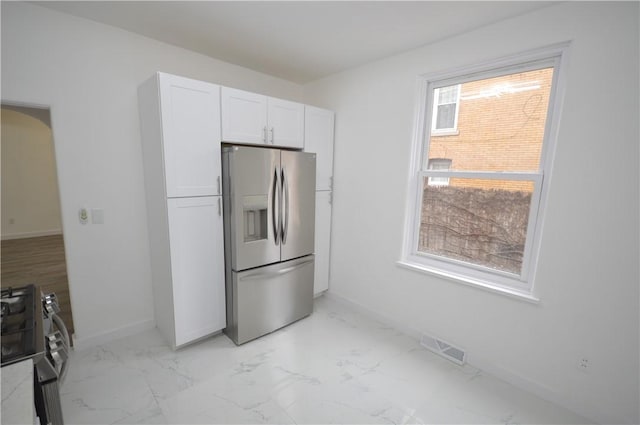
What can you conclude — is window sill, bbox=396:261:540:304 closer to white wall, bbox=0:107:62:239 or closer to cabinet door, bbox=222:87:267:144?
cabinet door, bbox=222:87:267:144

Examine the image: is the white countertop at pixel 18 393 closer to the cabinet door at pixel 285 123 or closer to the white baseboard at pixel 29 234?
the cabinet door at pixel 285 123

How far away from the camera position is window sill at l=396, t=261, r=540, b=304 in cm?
194

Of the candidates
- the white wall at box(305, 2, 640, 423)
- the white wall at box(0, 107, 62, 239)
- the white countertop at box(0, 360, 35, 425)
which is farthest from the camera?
the white wall at box(0, 107, 62, 239)

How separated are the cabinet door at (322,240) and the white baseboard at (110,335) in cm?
170

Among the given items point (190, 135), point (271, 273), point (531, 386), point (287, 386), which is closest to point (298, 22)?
point (190, 135)

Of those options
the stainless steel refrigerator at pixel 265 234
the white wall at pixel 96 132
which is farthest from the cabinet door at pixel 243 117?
the white wall at pixel 96 132

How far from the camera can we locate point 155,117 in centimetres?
203

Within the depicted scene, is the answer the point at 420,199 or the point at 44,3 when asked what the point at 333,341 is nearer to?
the point at 420,199

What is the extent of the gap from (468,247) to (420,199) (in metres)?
0.58

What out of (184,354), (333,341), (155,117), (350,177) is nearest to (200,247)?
(184,354)

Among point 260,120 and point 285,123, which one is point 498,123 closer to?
point 285,123

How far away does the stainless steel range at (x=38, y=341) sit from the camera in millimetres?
905

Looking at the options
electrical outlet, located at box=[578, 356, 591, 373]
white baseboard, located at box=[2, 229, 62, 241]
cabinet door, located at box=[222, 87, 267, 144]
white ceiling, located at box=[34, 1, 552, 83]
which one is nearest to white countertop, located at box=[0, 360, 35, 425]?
cabinet door, located at box=[222, 87, 267, 144]

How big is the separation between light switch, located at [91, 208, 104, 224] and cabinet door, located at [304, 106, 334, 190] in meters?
1.88
